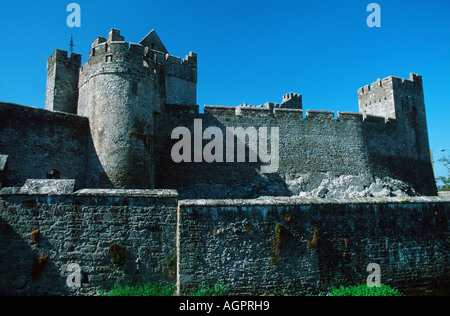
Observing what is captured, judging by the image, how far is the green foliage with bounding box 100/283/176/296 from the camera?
316 inches

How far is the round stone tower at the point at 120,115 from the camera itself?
48.7 feet

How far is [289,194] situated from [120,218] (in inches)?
534

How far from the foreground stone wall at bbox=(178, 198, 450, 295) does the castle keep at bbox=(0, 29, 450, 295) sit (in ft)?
0.10

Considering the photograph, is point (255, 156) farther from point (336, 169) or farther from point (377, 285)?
point (377, 285)

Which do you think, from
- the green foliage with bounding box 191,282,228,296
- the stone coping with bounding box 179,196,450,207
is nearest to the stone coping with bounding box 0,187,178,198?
the stone coping with bounding box 179,196,450,207

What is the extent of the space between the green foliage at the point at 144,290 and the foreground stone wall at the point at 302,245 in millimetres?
347

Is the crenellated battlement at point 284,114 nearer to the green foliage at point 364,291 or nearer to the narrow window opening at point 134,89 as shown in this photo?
the narrow window opening at point 134,89

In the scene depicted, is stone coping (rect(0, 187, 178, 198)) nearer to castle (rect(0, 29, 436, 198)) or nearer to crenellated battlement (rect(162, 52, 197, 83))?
castle (rect(0, 29, 436, 198))

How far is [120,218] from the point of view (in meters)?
8.46

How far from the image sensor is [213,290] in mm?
8391
